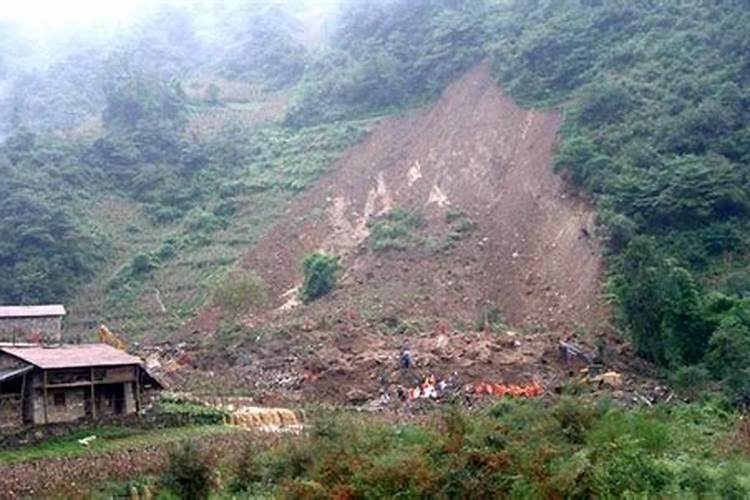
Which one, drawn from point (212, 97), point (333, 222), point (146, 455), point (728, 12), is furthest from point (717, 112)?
point (212, 97)

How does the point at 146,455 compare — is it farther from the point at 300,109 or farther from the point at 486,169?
the point at 300,109

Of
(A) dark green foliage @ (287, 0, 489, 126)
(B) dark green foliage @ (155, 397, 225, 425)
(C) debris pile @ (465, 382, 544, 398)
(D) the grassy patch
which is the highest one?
(A) dark green foliage @ (287, 0, 489, 126)

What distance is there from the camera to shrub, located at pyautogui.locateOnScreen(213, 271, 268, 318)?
4200cm

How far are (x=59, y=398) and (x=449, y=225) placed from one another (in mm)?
25811

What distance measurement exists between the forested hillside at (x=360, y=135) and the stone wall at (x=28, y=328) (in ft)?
31.2

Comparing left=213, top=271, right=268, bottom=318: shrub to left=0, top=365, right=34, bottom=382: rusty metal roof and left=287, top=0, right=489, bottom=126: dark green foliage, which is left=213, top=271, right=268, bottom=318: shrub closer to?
left=0, top=365, right=34, bottom=382: rusty metal roof

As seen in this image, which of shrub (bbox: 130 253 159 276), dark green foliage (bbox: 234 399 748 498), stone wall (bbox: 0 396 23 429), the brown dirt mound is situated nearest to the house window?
stone wall (bbox: 0 396 23 429)

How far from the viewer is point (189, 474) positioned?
2020 centimetres

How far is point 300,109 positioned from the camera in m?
69.1

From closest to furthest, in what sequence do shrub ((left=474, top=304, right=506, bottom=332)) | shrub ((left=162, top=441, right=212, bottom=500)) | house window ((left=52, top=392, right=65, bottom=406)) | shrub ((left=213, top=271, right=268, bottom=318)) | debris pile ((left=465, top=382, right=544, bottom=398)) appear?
1. shrub ((left=162, top=441, right=212, bottom=500))
2. house window ((left=52, top=392, right=65, bottom=406))
3. debris pile ((left=465, top=382, right=544, bottom=398))
4. shrub ((left=474, top=304, right=506, bottom=332))
5. shrub ((left=213, top=271, right=268, bottom=318))

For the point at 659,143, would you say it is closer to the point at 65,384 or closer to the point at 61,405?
the point at 65,384

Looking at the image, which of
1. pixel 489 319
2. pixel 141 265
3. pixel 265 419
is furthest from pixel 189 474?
pixel 141 265

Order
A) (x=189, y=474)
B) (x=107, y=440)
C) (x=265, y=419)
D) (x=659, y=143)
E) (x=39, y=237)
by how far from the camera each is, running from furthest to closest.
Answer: (x=39, y=237) < (x=659, y=143) < (x=265, y=419) < (x=107, y=440) < (x=189, y=474)

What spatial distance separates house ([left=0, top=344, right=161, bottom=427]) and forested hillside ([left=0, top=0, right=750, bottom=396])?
1631 centimetres
